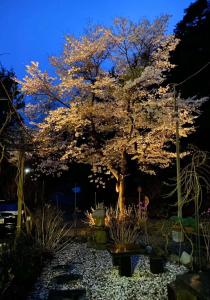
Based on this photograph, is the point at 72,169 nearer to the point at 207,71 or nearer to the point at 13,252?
the point at 207,71

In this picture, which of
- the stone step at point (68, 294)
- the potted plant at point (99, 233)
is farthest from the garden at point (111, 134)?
the stone step at point (68, 294)

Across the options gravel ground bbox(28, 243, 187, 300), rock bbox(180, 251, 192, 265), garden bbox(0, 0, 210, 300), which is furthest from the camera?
garden bbox(0, 0, 210, 300)

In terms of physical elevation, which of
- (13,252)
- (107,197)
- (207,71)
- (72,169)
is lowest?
(13,252)

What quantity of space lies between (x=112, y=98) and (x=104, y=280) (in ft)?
33.2

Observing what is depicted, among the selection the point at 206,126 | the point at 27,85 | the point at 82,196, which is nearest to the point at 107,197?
the point at 82,196

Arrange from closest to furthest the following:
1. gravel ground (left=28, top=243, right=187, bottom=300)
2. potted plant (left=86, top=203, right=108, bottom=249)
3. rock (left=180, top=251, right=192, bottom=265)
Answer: gravel ground (left=28, top=243, right=187, bottom=300) → rock (left=180, top=251, right=192, bottom=265) → potted plant (left=86, top=203, right=108, bottom=249)

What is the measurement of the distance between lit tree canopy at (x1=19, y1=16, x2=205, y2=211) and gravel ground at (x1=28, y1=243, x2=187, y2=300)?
24.4 ft

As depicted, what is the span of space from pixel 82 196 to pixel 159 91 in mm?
14822

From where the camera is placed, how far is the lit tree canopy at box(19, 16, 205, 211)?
15.4m

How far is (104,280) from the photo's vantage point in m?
6.93

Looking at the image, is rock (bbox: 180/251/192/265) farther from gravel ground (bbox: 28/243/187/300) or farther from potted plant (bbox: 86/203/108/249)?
potted plant (bbox: 86/203/108/249)

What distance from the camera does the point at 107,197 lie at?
1026 inches

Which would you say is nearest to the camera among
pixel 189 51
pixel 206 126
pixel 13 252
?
pixel 13 252

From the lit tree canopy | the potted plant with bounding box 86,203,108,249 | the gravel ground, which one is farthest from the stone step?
the lit tree canopy
